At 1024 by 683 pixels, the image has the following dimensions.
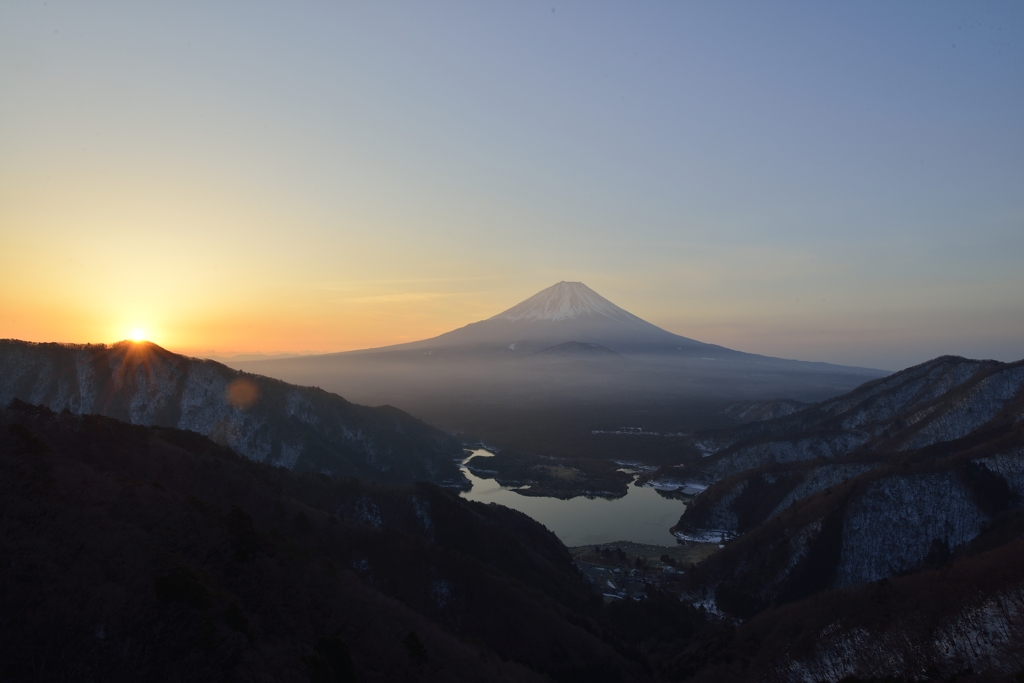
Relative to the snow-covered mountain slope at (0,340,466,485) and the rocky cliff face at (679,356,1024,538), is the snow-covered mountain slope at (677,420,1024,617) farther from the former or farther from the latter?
the snow-covered mountain slope at (0,340,466,485)

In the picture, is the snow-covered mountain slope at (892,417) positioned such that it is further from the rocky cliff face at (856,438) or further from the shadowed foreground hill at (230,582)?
the shadowed foreground hill at (230,582)

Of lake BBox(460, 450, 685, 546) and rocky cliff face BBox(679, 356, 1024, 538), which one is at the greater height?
rocky cliff face BBox(679, 356, 1024, 538)

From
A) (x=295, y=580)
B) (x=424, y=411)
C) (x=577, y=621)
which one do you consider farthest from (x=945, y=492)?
(x=424, y=411)

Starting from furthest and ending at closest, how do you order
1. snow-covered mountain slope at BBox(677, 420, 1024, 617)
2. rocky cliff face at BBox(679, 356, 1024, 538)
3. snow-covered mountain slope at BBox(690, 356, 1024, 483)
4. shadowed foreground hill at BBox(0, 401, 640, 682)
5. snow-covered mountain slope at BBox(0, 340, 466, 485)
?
snow-covered mountain slope at BBox(0, 340, 466, 485)
snow-covered mountain slope at BBox(690, 356, 1024, 483)
rocky cliff face at BBox(679, 356, 1024, 538)
snow-covered mountain slope at BBox(677, 420, 1024, 617)
shadowed foreground hill at BBox(0, 401, 640, 682)

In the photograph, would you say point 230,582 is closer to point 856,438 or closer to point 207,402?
point 207,402

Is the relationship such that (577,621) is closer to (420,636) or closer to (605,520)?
(420,636)

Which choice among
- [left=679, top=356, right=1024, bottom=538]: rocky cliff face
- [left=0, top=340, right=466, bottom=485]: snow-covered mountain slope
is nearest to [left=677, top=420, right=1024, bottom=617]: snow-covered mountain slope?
[left=679, top=356, right=1024, bottom=538]: rocky cliff face
